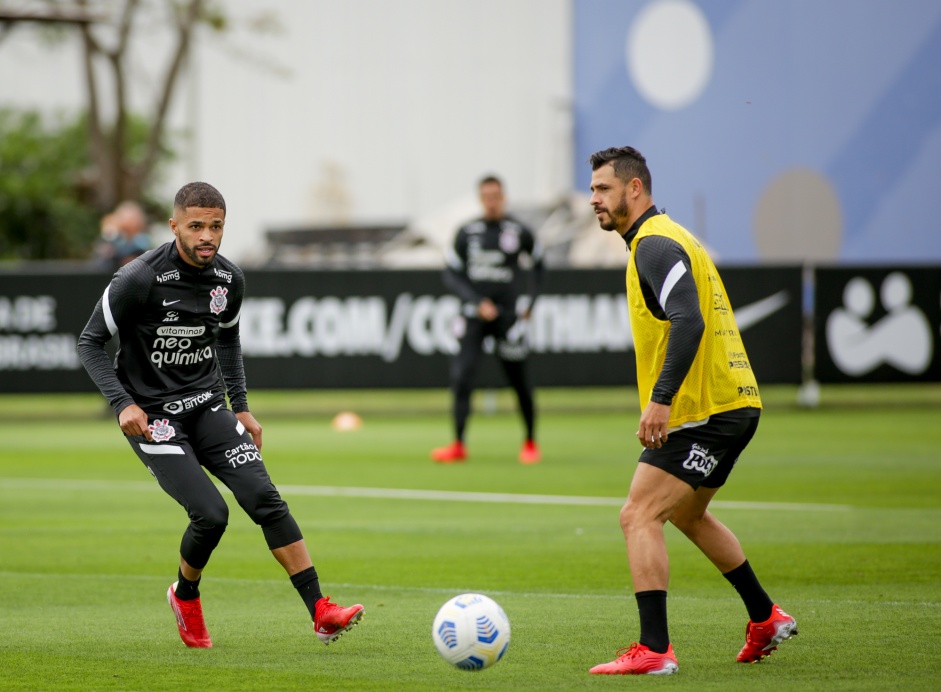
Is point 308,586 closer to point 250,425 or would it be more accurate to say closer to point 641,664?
point 250,425

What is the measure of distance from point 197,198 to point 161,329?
66 centimetres

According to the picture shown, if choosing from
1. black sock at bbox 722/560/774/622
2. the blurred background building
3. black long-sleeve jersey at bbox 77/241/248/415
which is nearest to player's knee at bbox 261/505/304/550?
black long-sleeve jersey at bbox 77/241/248/415

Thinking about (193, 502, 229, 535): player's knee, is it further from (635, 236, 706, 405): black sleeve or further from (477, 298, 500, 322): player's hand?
(477, 298, 500, 322): player's hand

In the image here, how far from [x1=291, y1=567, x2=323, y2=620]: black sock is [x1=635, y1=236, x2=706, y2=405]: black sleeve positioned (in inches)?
70.9

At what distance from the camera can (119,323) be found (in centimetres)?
663

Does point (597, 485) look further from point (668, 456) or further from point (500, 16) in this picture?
point (500, 16)

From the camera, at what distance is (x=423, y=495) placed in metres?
12.4

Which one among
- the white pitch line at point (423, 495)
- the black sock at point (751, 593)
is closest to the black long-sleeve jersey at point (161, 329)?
the black sock at point (751, 593)

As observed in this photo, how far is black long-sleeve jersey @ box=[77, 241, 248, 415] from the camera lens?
6.59 m

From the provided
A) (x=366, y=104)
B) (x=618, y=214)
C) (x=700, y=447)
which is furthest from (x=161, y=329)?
(x=366, y=104)

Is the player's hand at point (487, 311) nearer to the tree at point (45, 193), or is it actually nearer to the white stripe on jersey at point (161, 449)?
the white stripe on jersey at point (161, 449)

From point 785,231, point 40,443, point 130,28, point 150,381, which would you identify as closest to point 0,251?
point 130,28

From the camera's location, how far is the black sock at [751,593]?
6254 millimetres

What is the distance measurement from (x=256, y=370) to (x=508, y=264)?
21.2 feet
